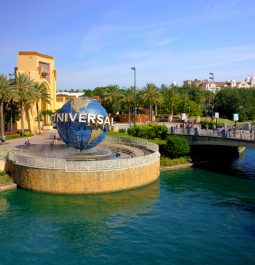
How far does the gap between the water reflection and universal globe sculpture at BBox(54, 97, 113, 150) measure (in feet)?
23.3

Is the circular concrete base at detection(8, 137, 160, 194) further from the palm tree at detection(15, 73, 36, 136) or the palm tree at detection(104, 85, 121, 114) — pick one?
the palm tree at detection(104, 85, 121, 114)

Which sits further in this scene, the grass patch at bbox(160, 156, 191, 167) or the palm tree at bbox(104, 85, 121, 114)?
the palm tree at bbox(104, 85, 121, 114)

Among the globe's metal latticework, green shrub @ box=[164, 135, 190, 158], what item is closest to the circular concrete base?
the globe's metal latticework

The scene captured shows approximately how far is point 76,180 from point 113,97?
52027mm

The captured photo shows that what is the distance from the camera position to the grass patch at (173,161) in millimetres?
47031

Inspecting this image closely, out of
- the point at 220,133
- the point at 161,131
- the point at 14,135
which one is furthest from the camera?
the point at 14,135

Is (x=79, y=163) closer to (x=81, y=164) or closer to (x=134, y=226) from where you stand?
(x=81, y=164)

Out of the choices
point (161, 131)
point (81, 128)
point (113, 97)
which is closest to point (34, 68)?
point (113, 97)

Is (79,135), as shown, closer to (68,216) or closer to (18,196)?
(18,196)

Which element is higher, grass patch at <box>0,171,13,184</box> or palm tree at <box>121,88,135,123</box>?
palm tree at <box>121,88,135,123</box>

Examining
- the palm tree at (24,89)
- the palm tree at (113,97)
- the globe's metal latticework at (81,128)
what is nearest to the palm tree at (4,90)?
the palm tree at (24,89)

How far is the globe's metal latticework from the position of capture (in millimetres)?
37562

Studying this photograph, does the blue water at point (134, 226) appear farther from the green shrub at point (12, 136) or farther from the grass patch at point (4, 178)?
the green shrub at point (12, 136)

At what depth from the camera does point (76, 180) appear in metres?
34.0
